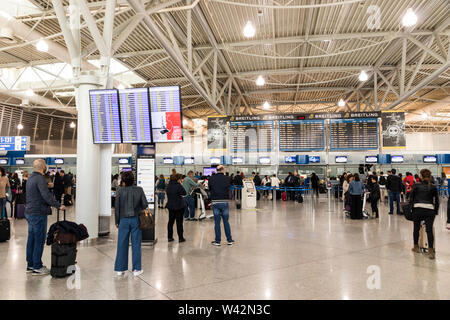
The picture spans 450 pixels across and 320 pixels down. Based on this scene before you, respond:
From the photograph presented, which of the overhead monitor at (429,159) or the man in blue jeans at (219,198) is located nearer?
the man in blue jeans at (219,198)

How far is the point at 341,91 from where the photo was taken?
21625 mm

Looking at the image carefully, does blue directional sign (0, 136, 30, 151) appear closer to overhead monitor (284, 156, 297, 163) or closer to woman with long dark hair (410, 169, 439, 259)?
overhead monitor (284, 156, 297, 163)

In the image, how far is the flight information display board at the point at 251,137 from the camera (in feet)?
54.2

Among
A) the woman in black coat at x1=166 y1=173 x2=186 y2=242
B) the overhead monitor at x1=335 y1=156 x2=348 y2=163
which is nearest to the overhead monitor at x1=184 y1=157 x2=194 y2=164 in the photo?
the overhead monitor at x1=335 y1=156 x2=348 y2=163

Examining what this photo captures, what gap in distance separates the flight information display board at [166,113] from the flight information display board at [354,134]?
11.4 m

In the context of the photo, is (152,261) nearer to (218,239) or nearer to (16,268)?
(218,239)

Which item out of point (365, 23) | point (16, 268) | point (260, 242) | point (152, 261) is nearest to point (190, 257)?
point (152, 261)

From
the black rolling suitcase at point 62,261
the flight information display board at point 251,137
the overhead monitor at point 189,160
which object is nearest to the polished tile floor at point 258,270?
the black rolling suitcase at point 62,261

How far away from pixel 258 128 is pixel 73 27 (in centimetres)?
1121

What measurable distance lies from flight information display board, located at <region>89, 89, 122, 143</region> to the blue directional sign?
19.9 meters

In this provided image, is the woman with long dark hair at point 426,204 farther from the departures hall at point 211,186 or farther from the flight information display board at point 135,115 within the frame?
the flight information display board at point 135,115

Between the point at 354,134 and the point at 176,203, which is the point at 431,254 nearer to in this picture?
the point at 176,203

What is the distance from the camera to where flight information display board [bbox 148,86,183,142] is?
6328 millimetres
